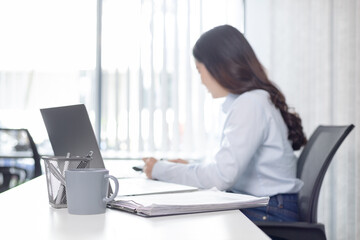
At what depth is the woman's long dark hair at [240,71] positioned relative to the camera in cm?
173

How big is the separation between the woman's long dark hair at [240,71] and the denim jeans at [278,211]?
26 centimetres

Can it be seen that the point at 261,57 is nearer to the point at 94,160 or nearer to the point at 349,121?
the point at 349,121

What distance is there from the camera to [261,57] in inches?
127

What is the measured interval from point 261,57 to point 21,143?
68.5 inches

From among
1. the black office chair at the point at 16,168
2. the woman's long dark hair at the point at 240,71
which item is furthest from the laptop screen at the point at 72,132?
the black office chair at the point at 16,168

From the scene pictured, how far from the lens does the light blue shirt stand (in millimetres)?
1500

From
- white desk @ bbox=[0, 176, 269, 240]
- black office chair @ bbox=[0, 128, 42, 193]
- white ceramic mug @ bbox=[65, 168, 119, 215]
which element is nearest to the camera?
white desk @ bbox=[0, 176, 269, 240]

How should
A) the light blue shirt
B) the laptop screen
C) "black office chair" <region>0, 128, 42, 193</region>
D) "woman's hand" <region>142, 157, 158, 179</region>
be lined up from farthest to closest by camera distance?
"black office chair" <region>0, 128, 42, 193</region> → "woman's hand" <region>142, 157, 158, 179</region> → the light blue shirt → the laptop screen

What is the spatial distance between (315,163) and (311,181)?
0.07 metres

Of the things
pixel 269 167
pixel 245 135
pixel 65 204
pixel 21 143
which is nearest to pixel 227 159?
pixel 245 135

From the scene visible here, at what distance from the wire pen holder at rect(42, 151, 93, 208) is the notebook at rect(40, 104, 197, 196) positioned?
11 cm

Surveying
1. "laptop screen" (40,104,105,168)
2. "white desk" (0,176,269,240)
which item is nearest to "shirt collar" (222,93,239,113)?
"laptop screen" (40,104,105,168)

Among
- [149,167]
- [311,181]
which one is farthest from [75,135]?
[311,181]

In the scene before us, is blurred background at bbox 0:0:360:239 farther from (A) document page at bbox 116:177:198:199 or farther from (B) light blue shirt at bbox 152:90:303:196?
(A) document page at bbox 116:177:198:199
